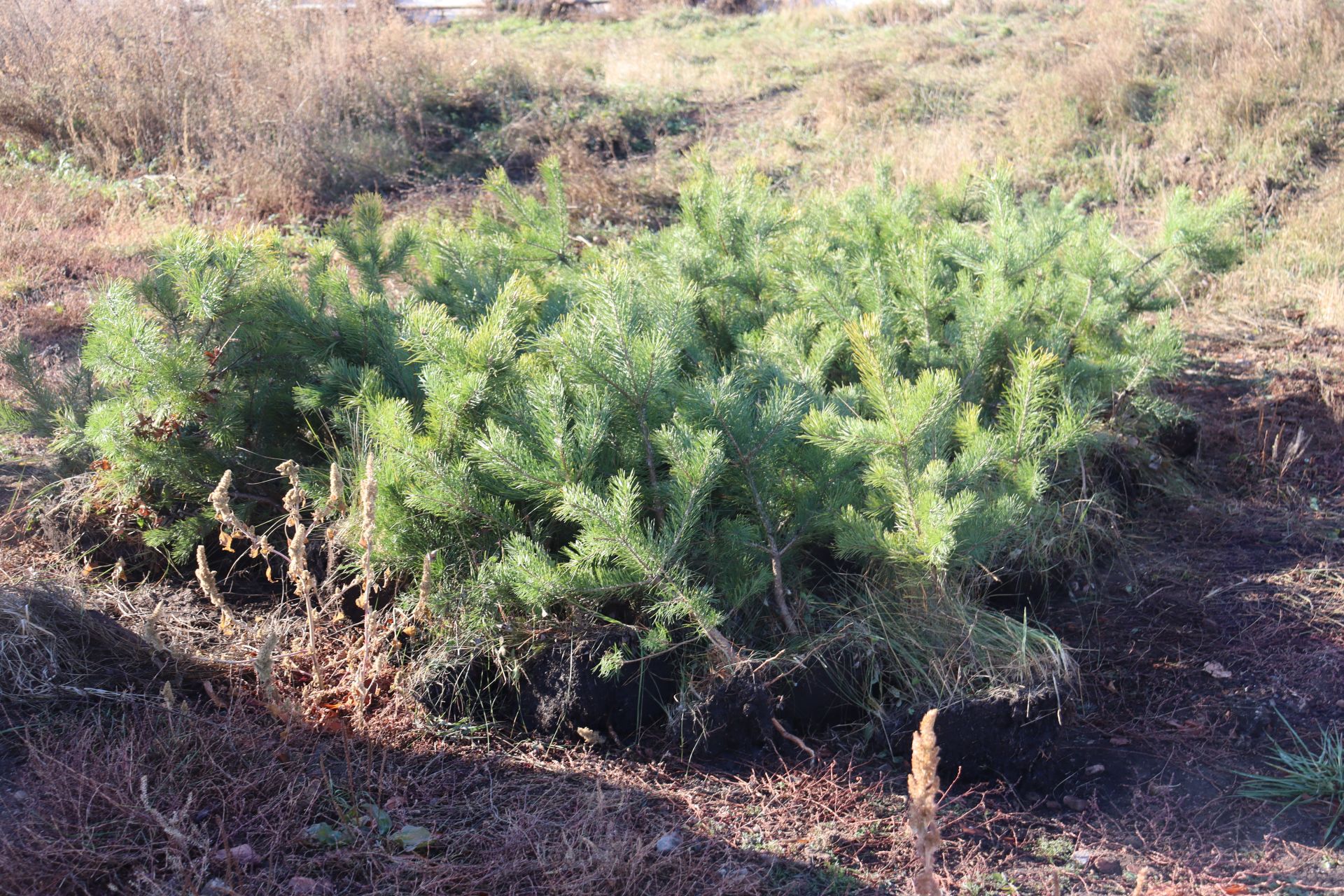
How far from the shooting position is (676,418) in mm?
2598

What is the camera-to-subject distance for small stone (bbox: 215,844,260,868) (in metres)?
2.25

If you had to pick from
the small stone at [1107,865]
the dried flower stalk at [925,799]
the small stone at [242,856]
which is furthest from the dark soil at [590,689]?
the dried flower stalk at [925,799]

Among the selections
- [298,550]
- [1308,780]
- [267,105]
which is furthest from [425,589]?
[267,105]

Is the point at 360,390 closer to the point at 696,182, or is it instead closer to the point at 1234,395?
the point at 696,182

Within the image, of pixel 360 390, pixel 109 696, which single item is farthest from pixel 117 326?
pixel 109 696

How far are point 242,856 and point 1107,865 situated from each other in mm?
2083

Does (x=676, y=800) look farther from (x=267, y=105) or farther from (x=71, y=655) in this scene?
(x=267, y=105)

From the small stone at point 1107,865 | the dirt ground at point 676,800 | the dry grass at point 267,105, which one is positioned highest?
the dry grass at point 267,105

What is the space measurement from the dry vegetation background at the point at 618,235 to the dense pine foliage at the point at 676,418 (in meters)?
0.41

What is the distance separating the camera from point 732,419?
8.56ft

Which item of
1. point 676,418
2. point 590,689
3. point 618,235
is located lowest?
point 590,689

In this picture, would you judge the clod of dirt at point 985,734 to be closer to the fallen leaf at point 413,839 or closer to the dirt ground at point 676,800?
the dirt ground at point 676,800

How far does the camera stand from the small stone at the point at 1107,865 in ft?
7.85

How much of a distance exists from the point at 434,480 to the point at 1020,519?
5.74 ft
